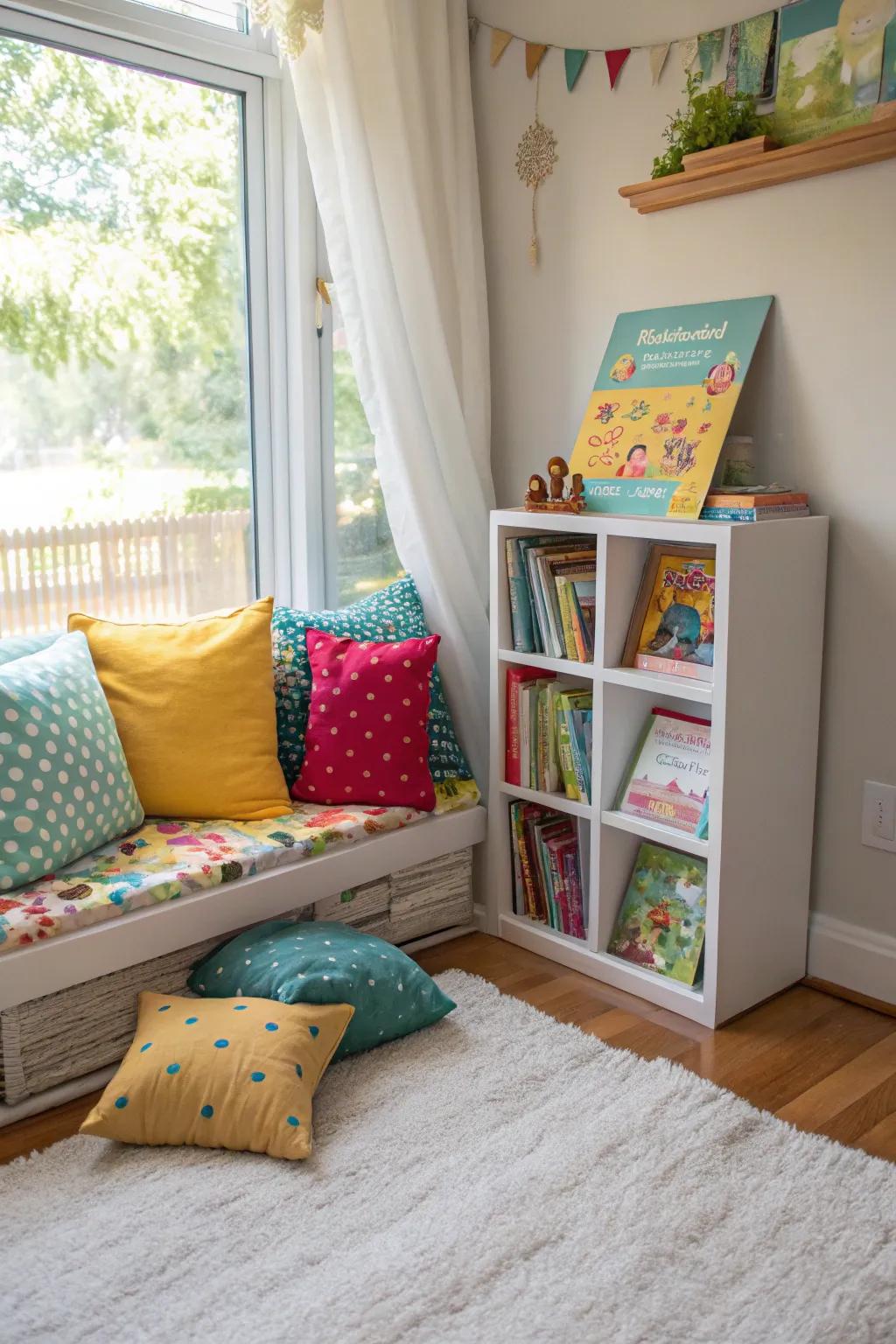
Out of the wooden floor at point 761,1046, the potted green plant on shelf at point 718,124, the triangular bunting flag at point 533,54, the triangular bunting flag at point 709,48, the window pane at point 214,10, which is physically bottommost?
the wooden floor at point 761,1046

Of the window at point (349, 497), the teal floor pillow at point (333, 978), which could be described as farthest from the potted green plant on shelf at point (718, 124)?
the teal floor pillow at point (333, 978)

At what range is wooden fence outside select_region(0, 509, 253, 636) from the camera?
238cm

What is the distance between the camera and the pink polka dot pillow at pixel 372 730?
2.36 metres

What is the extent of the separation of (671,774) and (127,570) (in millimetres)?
1254

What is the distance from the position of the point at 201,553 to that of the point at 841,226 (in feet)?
4.94

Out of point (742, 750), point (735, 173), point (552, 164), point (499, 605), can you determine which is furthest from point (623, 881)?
point (552, 164)

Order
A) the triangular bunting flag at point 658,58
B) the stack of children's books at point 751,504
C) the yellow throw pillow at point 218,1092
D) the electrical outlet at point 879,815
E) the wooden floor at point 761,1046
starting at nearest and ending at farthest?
the yellow throw pillow at point 218,1092 → the wooden floor at point 761,1046 → the stack of children's books at point 751,504 → the electrical outlet at point 879,815 → the triangular bunting flag at point 658,58

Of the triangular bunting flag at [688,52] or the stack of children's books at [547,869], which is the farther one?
the stack of children's books at [547,869]

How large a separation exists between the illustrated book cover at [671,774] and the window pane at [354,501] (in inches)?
35.8

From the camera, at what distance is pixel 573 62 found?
8.01 feet

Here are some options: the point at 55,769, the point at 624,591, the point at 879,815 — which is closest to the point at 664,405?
the point at 624,591

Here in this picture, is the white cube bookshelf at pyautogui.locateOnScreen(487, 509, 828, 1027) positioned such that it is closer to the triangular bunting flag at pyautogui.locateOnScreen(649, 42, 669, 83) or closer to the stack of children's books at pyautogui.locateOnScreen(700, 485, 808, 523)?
the stack of children's books at pyautogui.locateOnScreen(700, 485, 808, 523)

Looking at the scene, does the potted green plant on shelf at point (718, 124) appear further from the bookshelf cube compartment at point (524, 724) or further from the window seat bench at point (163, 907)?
the window seat bench at point (163, 907)

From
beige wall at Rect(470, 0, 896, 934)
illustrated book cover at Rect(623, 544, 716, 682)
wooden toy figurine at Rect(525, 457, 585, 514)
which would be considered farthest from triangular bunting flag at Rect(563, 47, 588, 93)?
illustrated book cover at Rect(623, 544, 716, 682)
